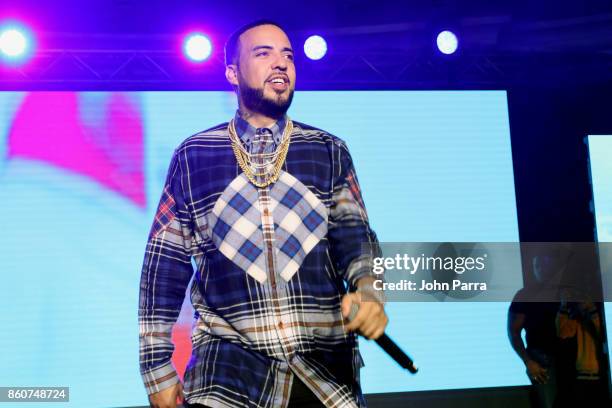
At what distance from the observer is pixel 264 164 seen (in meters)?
1.94

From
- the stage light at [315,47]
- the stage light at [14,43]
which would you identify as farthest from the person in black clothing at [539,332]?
the stage light at [14,43]

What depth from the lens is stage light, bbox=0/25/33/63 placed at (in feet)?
15.4

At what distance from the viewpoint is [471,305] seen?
4680 millimetres

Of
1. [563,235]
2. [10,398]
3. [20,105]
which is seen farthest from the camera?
[563,235]

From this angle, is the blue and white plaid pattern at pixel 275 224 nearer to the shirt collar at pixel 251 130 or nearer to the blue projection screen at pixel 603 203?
the shirt collar at pixel 251 130

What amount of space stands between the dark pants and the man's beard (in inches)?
29.4

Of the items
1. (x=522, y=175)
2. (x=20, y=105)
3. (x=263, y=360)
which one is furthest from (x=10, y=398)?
(x=522, y=175)

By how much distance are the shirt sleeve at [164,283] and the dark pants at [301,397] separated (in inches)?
7.2

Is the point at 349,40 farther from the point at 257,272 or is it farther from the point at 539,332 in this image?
the point at 257,272

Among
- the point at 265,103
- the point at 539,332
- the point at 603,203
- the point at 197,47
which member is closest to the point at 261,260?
the point at 265,103

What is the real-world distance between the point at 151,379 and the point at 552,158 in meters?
4.21

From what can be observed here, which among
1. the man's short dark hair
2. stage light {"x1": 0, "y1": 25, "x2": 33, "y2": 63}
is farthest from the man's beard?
stage light {"x1": 0, "y1": 25, "x2": 33, "y2": 63}

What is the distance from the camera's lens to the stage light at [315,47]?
16.3ft

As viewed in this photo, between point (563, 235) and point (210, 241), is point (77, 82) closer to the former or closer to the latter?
point (210, 241)
